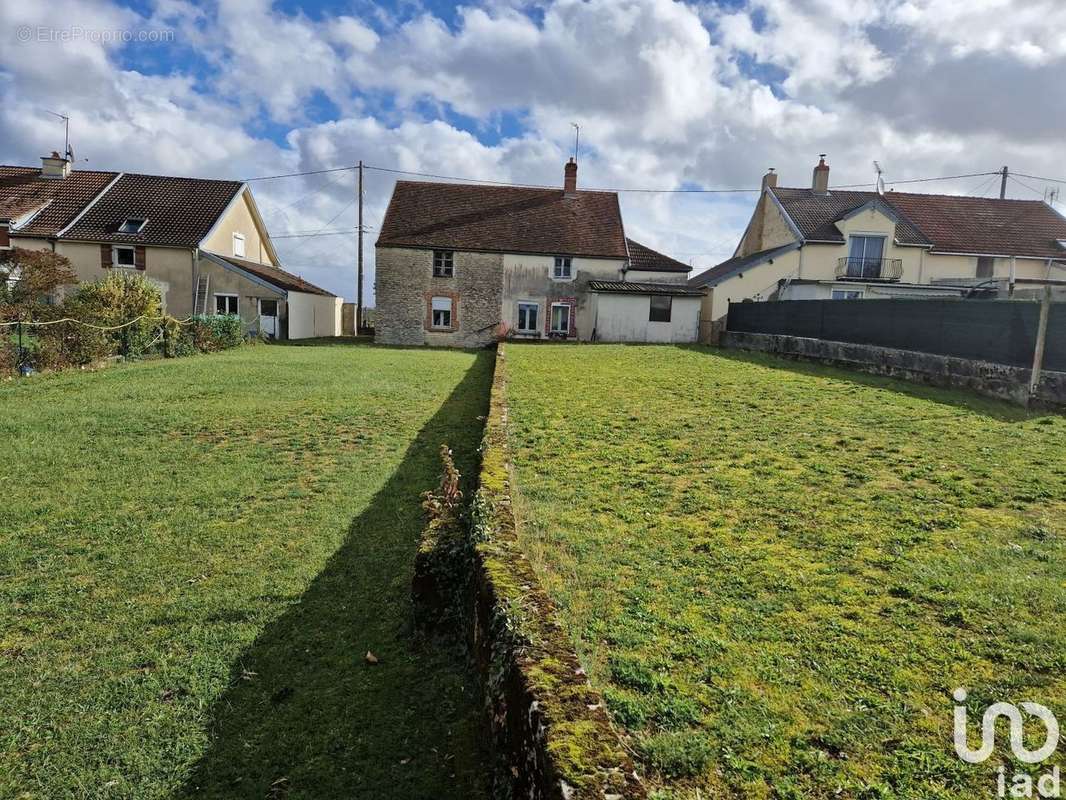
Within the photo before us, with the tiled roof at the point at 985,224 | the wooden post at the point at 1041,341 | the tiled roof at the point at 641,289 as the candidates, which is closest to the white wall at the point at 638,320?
the tiled roof at the point at 641,289

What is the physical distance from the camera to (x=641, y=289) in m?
29.9

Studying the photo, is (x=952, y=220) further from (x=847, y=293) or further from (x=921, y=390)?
(x=921, y=390)

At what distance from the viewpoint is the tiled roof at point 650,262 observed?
3138 cm

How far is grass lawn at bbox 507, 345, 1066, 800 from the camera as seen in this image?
2438 mm

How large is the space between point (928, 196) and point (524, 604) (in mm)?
40804

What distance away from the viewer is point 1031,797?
88.0 inches

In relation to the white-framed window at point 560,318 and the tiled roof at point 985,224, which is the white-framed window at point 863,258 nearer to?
the tiled roof at point 985,224

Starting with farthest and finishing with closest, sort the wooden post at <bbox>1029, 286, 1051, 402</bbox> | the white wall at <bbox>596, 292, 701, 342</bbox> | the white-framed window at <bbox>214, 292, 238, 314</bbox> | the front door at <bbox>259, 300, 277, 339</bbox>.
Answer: the white wall at <bbox>596, 292, 701, 342</bbox> → the front door at <bbox>259, 300, 277, 339</bbox> → the white-framed window at <bbox>214, 292, 238, 314</bbox> → the wooden post at <bbox>1029, 286, 1051, 402</bbox>

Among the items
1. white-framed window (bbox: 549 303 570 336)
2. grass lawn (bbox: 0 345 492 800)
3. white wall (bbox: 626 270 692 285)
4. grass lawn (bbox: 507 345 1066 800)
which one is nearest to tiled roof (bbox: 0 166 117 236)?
white-framed window (bbox: 549 303 570 336)

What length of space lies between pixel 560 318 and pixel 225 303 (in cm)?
1532

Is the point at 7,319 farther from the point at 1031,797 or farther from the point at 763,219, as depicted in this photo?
the point at 763,219

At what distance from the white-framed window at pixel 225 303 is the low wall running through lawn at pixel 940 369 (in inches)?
922

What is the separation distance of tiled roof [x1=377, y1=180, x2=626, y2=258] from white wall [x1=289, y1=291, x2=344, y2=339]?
16.4 feet

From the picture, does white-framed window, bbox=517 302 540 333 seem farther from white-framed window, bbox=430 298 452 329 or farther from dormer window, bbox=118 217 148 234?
dormer window, bbox=118 217 148 234
